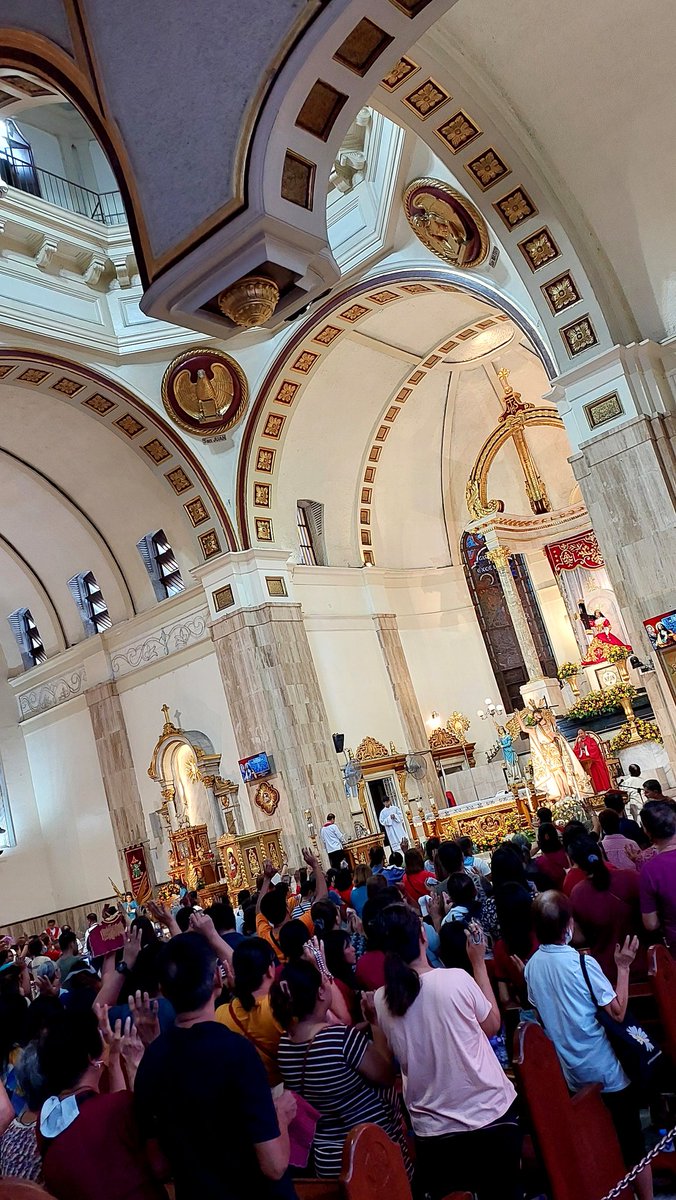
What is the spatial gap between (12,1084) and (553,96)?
11.0 metres

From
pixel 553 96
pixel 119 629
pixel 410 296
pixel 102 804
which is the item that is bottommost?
pixel 102 804

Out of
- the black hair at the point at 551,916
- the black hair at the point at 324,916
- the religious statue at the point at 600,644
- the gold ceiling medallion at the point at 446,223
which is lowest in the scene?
the black hair at the point at 551,916

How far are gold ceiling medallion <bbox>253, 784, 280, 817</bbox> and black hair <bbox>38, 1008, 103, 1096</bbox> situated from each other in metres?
14.0

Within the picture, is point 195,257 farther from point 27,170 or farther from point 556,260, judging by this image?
point 27,170

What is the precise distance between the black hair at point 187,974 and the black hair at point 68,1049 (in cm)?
30

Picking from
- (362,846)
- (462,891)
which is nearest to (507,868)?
(462,891)

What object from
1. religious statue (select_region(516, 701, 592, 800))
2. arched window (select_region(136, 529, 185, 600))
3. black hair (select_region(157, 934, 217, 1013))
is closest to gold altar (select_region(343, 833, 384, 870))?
religious statue (select_region(516, 701, 592, 800))

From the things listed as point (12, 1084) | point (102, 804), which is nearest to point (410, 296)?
point (102, 804)

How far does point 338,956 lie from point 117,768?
15993 mm

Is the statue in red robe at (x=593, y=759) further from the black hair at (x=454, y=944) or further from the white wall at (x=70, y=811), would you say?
the black hair at (x=454, y=944)

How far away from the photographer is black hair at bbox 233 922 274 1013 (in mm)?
3400

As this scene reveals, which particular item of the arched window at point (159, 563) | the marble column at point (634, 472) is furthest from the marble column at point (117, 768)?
the marble column at point (634, 472)

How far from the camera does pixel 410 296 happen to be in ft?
53.5

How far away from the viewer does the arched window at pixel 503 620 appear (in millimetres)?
20984
